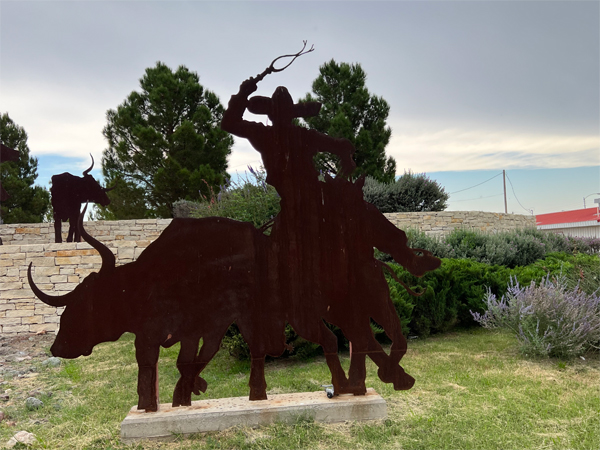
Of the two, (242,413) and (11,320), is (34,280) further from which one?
(242,413)

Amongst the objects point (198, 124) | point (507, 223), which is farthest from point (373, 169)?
point (198, 124)

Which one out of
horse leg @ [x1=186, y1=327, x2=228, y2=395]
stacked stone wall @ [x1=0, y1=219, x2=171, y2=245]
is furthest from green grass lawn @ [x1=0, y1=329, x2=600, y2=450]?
stacked stone wall @ [x1=0, y1=219, x2=171, y2=245]

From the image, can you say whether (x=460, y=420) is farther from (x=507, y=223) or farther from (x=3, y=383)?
(x=507, y=223)

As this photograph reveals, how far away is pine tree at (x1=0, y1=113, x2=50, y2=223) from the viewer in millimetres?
19891

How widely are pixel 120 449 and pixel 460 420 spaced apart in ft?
8.50

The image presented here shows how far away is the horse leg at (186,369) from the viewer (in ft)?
11.4

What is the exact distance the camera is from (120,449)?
3.22 meters

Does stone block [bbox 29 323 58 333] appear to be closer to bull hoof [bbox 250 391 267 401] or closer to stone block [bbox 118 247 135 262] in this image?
stone block [bbox 118 247 135 262]

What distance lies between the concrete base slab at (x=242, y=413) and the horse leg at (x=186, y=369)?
2.8 inches

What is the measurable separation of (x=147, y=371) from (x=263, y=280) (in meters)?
1.10

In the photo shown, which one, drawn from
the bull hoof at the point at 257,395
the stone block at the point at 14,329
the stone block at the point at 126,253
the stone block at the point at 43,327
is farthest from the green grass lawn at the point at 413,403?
the stone block at the point at 126,253

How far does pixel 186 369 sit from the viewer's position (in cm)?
351

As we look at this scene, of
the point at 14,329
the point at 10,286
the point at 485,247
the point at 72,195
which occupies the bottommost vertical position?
the point at 14,329

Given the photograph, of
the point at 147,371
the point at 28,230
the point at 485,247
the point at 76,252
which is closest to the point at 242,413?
the point at 147,371
